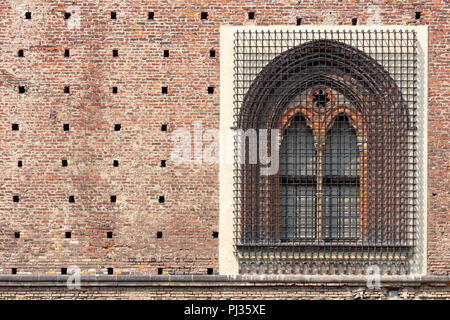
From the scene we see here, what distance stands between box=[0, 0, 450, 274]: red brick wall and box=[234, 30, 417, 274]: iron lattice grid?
46 centimetres

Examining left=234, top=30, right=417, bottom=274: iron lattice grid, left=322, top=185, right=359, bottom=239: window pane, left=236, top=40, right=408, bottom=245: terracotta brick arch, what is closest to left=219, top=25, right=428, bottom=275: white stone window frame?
left=234, top=30, right=417, bottom=274: iron lattice grid

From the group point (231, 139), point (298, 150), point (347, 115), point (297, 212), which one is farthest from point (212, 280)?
point (347, 115)

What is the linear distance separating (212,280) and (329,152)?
3048mm

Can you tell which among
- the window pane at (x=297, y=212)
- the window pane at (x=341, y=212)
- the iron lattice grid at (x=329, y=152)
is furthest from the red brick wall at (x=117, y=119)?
the window pane at (x=341, y=212)

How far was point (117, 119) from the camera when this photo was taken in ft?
30.6

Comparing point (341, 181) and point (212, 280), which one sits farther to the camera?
point (341, 181)

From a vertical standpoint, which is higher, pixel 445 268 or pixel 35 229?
pixel 35 229

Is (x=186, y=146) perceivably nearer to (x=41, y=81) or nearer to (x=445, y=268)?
(x=41, y=81)

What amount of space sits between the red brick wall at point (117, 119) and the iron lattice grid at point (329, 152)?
0.46 m

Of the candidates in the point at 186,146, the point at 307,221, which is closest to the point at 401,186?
the point at 307,221

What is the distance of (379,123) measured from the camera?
30.0 feet

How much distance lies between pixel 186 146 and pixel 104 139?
57.7 inches

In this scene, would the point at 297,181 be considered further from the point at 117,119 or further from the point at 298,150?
the point at 117,119

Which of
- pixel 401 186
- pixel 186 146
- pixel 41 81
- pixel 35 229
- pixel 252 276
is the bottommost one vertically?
pixel 252 276
